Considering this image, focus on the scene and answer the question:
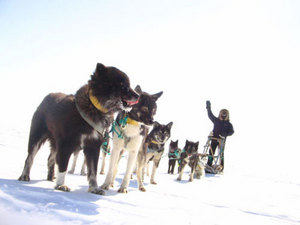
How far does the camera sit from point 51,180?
3773 millimetres

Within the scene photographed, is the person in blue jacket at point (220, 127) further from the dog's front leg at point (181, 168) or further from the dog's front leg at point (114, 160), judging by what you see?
the dog's front leg at point (114, 160)

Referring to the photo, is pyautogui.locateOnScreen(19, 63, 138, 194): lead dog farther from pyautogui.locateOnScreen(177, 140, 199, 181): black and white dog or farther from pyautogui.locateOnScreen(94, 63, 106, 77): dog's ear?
pyautogui.locateOnScreen(177, 140, 199, 181): black and white dog

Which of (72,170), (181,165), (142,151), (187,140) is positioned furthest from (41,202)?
(187,140)

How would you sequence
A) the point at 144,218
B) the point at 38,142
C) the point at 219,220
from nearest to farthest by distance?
the point at 144,218 → the point at 219,220 → the point at 38,142

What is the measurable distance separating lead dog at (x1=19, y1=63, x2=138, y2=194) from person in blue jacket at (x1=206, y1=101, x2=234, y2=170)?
25.9 feet

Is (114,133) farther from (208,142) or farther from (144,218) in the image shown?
(208,142)

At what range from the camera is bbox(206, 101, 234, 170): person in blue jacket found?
1036 cm

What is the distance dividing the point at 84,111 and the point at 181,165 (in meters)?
6.26

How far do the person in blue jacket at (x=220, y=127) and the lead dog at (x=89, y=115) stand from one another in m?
7.89

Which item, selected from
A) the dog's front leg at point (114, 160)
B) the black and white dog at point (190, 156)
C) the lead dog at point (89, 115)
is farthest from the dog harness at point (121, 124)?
the black and white dog at point (190, 156)

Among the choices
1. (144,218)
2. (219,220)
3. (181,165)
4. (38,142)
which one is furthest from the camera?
(181,165)

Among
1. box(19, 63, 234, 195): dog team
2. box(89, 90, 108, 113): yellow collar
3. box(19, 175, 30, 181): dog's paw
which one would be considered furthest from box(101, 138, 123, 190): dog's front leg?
box(19, 175, 30, 181): dog's paw

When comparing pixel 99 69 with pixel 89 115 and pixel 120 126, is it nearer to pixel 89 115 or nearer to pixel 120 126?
pixel 89 115

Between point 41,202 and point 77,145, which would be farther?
point 77,145
